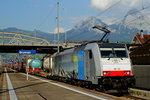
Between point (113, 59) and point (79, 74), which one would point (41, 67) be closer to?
point (79, 74)

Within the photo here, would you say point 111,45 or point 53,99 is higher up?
point 111,45

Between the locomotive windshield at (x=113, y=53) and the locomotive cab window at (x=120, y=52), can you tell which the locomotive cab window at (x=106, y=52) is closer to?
the locomotive windshield at (x=113, y=53)

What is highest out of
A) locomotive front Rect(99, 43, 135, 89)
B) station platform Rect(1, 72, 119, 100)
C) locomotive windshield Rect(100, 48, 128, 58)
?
locomotive windshield Rect(100, 48, 128, 58)

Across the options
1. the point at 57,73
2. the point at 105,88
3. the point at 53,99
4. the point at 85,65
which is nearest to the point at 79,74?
the point at 85,65

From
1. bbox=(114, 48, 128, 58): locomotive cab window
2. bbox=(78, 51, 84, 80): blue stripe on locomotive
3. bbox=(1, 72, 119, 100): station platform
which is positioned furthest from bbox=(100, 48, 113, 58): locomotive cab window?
bbox=(78, 51, 84, 80): blue stripe on locomotive

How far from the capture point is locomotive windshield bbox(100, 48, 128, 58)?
1788 centimetres

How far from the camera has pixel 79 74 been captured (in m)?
22.0

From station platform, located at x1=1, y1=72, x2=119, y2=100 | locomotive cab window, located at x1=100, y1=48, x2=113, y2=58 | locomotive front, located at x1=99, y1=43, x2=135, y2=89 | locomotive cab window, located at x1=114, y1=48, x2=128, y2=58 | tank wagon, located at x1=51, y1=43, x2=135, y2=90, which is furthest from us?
locomotive cab window, located at x1=114, y1=48, x2=128, y2=58

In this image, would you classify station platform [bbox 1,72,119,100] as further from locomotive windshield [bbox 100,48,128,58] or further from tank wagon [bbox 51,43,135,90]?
locomotive windshield [bbox 100,48,128,58]

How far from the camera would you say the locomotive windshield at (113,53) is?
1788 cm

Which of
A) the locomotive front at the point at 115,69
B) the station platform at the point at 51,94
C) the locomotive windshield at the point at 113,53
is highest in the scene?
the locomotive windshield at the point at 113,53

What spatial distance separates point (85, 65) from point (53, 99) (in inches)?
248

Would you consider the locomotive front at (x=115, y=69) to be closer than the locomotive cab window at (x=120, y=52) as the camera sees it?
Yes

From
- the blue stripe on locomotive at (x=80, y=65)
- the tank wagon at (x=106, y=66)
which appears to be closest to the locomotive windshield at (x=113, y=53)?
Result: the tank wagon at (x=106, y=66)
